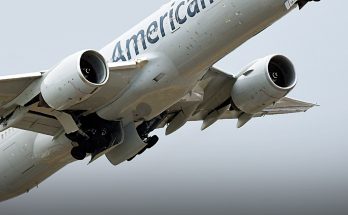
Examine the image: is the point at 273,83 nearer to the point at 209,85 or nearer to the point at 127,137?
the point at 209,85

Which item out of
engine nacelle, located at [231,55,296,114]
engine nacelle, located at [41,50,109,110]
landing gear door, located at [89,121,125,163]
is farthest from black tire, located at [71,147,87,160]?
engine nacelle, located at [231,55,296,114]

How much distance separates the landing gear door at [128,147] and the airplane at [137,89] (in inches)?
1.2

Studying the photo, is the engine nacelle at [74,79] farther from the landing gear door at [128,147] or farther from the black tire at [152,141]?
the black tire at [152,141]

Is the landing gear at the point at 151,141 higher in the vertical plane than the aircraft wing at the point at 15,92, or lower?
lower

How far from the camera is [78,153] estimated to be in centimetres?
2647

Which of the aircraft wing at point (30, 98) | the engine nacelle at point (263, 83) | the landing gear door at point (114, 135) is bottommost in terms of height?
the engine nacelle at point (263, 83)

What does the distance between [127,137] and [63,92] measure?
359 centimetres

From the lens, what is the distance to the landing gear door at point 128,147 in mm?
26812

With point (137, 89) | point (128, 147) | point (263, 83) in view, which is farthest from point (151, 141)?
point (263, 83)

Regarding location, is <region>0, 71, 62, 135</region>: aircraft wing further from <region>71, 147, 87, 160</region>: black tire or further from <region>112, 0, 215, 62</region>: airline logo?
<region>112, 0, 215, 62</region>: airline logo

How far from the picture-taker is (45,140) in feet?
89.6

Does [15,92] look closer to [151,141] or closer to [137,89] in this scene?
[137,89]

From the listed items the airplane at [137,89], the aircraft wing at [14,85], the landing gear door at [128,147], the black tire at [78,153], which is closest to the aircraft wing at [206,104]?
the airplane at [137,89]

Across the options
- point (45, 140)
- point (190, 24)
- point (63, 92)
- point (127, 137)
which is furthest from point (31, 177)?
point (190, 24)
